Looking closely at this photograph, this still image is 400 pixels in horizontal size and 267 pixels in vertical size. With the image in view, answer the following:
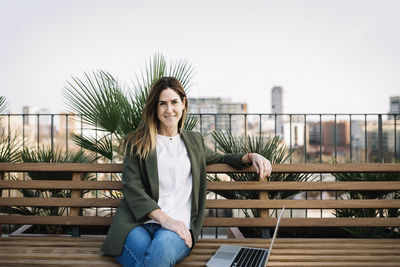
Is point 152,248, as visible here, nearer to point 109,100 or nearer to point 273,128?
point 109,100

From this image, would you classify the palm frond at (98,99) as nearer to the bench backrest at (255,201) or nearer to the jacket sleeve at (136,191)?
the bench backrest at (255,201)

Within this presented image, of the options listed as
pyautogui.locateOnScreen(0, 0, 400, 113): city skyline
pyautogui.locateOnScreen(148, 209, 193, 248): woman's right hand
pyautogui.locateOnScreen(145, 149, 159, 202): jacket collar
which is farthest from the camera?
pyautogui.locateOnScreen(0, 0, 400, 113): city skyline

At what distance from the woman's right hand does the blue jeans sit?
0.07ft

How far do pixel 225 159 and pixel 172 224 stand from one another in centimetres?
68

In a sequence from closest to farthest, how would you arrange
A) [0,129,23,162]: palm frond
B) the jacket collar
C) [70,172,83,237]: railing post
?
the jacket collar
[70,172,83,237]: railing post
[0,129,23,162]: palm frond

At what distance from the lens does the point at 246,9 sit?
32.5 metres

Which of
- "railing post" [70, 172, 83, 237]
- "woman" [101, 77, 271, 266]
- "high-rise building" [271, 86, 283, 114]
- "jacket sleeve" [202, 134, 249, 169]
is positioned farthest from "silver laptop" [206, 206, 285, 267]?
"high-rise building" [271, 86, 283, 114]

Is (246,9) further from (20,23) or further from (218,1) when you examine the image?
(20,23)

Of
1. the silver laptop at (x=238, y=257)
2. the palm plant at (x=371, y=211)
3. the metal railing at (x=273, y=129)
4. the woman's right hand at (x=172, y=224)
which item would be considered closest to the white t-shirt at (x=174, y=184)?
the woman's right hand at (x=172, y=224)

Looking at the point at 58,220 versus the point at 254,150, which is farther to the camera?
the point at 254,150

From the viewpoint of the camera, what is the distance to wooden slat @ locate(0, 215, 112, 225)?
6.93 ft

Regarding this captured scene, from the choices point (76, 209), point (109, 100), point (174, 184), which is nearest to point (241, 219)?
point (174, 184)

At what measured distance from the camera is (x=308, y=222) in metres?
2.10

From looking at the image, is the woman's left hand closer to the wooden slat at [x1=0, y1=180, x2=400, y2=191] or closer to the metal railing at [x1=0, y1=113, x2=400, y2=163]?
the wooden slat at [x1=0, y1=180, x2=400, y2=191]
